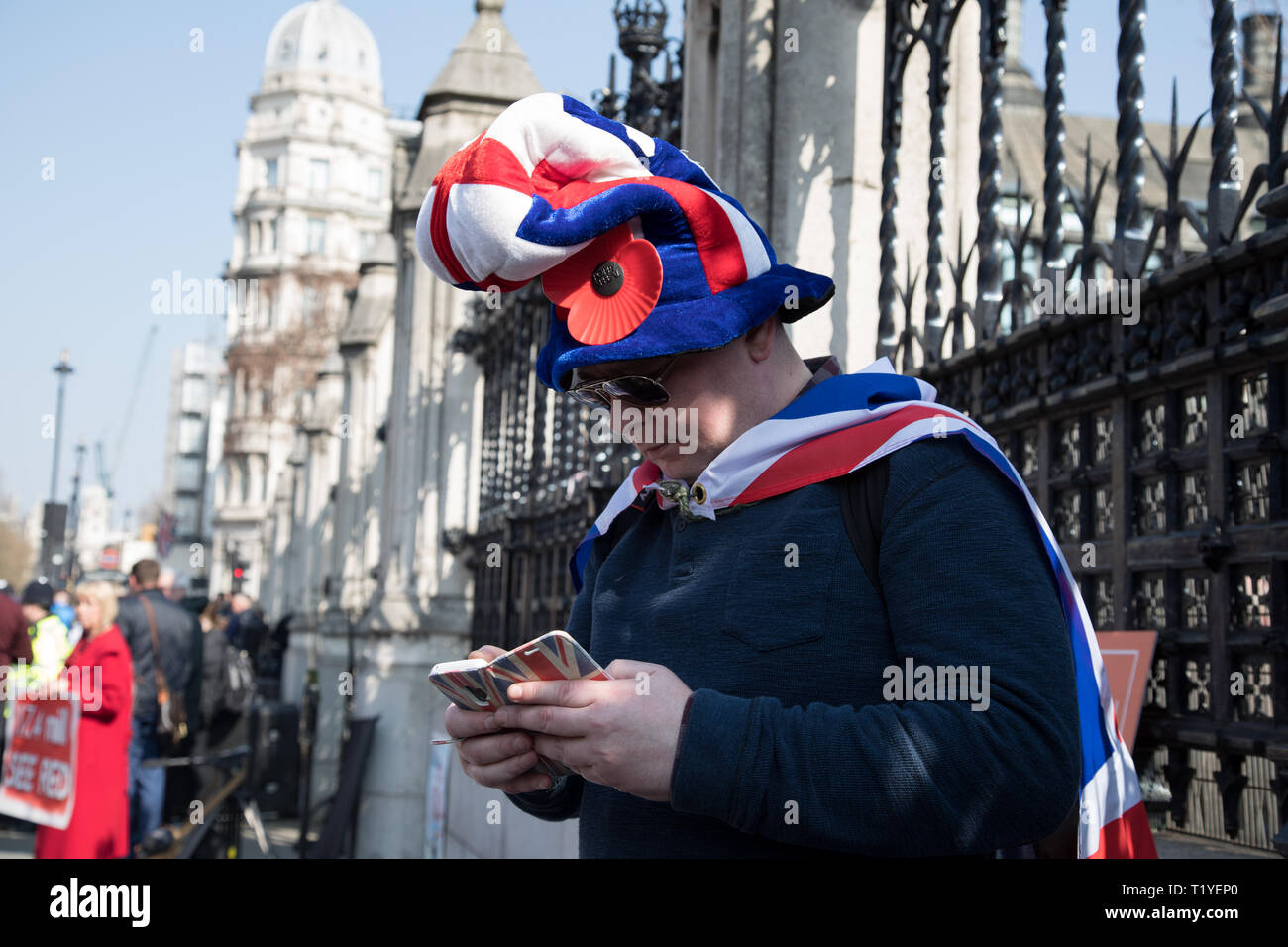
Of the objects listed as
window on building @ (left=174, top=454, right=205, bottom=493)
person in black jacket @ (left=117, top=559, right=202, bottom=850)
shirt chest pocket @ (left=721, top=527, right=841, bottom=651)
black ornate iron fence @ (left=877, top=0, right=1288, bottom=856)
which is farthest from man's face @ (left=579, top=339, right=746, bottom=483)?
window on building @ (left=174, top=454, right=205, bottom=493)

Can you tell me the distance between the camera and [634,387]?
6.46ft

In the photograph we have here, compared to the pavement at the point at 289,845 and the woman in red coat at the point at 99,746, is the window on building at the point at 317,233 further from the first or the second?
the woman in red coat at the point at 99,746

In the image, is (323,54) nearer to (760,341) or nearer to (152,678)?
(152,678)

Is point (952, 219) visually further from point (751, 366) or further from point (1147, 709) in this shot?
point (751, 366)

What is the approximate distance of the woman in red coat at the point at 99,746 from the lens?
7.44 metres

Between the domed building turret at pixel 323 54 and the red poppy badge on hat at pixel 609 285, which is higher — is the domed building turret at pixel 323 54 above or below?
above

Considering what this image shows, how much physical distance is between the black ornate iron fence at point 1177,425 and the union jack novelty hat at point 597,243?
117 centimetres

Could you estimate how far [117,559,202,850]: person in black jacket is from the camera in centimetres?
916

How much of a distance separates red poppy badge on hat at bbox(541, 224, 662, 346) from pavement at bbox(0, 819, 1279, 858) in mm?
1811

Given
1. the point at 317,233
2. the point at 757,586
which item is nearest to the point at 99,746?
the point at 757,586

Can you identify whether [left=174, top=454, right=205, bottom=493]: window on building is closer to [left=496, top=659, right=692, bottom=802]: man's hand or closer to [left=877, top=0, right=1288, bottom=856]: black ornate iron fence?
[left=877, top=0, right=1288, bottom=856]: black ornate iron fence

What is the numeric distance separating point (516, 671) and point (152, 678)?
8.32 meters

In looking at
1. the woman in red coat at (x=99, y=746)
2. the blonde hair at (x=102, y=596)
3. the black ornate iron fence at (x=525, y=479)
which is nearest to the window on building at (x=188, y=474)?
the black ornate iron fence at (x=525, y=479)
